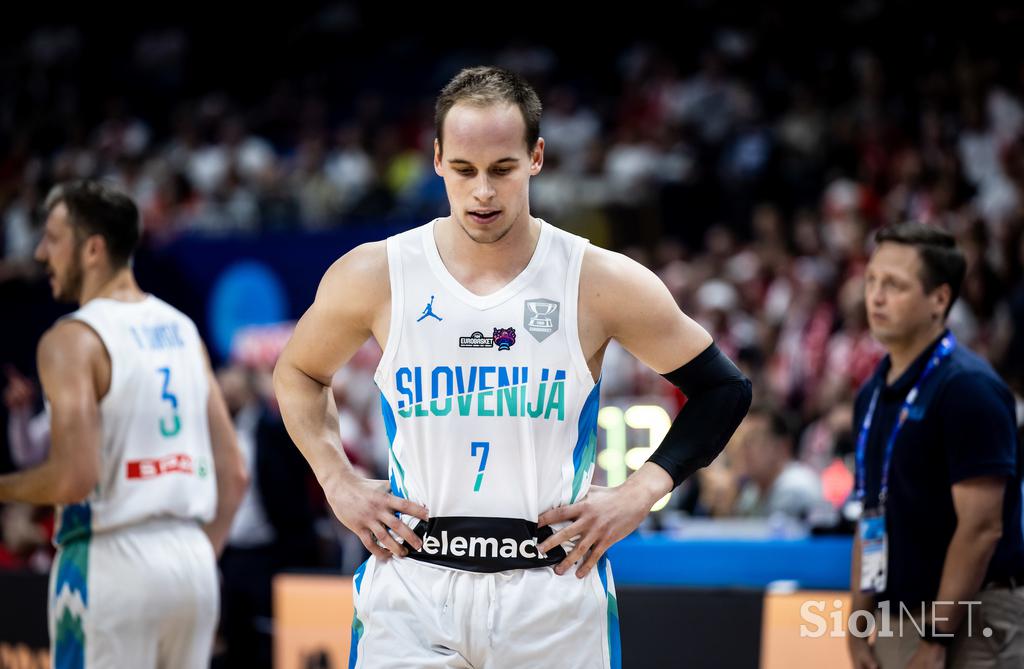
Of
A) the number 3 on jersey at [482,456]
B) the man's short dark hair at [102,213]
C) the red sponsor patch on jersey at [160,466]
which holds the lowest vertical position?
the red sponsor patch on jersey at [160,466]

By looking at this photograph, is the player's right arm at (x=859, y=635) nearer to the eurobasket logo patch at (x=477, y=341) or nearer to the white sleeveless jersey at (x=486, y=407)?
the white sleeveless jersey at (x=486, y=407)

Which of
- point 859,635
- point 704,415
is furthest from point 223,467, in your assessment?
point 859,635

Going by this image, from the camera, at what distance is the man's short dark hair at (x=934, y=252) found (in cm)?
495

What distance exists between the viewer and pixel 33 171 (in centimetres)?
1700

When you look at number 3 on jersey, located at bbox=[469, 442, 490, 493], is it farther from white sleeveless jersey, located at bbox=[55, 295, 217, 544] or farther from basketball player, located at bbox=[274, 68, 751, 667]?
white sleeveless jersey, located at bbox=[55, 295, 217, 544]

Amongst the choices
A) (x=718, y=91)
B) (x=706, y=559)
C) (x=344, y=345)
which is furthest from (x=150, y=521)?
Result: (x=718, y=91)

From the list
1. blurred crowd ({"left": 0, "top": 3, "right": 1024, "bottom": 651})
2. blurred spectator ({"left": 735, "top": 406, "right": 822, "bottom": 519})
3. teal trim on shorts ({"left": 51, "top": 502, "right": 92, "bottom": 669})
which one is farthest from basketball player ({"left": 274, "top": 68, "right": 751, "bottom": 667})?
blurred spectator ({"left": 735, "top": 406, "right": 822, "bottom": 519})

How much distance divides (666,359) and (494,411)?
0.54 m

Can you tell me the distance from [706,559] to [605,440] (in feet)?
3.99

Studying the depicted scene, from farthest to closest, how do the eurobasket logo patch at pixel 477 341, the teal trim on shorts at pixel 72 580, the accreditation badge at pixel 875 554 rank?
1. the teal trim on shorts at pixel 72 580
2. the accreditation badge at pixel 875 554
3. the eurobasket logo patch at pixel 477 341

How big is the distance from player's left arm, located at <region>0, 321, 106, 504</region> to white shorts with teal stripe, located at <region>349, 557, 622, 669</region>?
1638mm

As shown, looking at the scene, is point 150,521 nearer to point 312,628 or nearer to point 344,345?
point 344,345

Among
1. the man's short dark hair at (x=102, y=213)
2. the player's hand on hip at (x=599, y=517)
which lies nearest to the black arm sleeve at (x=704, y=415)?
the player's hand on hip at (x=599, y=517)

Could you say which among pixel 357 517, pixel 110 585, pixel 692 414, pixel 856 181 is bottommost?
pixel 110 585
